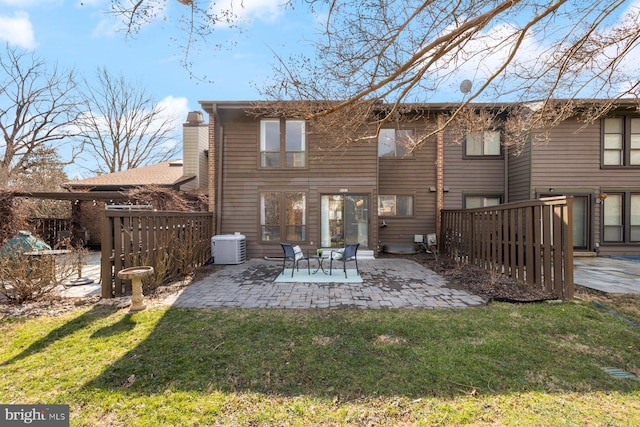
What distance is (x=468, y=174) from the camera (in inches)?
401

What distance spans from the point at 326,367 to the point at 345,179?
22.4ft

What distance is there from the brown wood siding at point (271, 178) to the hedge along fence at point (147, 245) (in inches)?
73.2

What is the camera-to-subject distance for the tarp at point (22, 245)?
4.79 m

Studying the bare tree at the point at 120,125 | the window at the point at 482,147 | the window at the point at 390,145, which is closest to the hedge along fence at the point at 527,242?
the window at the point at 390,145

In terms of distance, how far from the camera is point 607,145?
9.30 m

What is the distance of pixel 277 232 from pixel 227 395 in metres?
6.88

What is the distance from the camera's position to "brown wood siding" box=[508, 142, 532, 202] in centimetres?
930

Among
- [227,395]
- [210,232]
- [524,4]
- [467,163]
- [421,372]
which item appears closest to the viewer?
[227,395]

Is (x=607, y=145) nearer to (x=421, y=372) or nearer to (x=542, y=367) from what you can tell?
(x=542, y=367)

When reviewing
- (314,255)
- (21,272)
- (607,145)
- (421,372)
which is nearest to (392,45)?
(421,372)

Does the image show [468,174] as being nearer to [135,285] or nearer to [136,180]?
[135,285]

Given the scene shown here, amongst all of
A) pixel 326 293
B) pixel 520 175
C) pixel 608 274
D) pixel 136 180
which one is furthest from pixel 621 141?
pixel 136 180

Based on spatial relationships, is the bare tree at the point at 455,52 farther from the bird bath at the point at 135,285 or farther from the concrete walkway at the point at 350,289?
the bird bath at the point at 135,285

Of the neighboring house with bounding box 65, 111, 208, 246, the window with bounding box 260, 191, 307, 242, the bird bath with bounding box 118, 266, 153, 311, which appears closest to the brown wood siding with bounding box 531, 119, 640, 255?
the window with bounding box 260, 191, 307, 242
